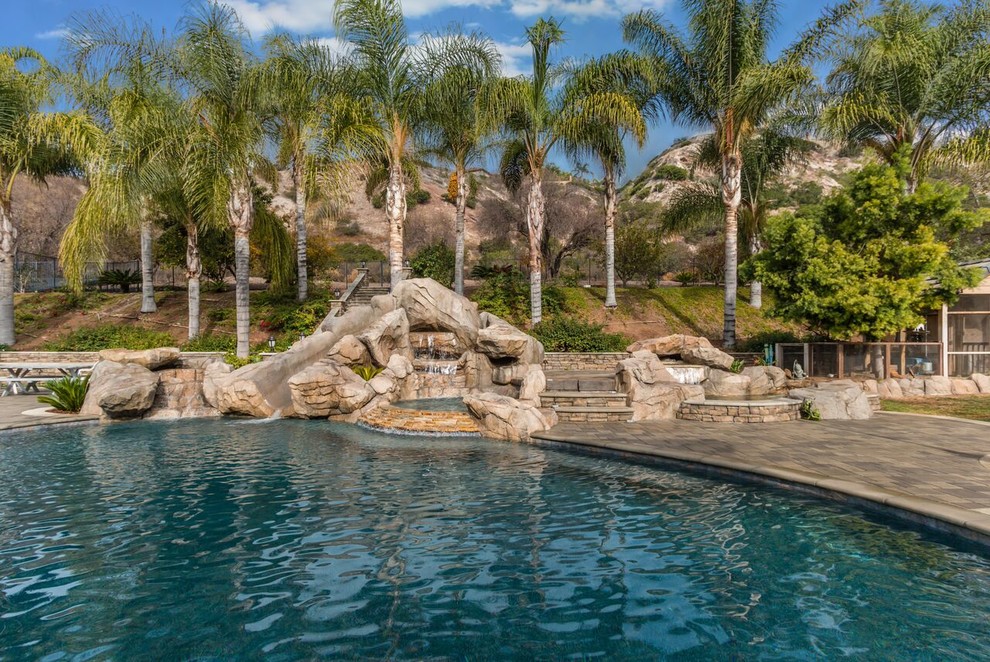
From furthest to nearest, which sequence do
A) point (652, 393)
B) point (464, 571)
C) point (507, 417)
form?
1. point (652, 393)
2. point (507, 417)
3. point (464, 571)

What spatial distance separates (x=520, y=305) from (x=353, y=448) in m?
16.5

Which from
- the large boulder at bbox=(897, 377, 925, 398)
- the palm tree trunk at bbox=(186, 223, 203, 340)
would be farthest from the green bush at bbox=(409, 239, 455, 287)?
the large boulder at bbox=(897, 377, 925, 398)

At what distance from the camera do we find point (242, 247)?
20109 millimetres

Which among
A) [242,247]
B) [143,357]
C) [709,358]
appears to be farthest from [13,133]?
[709,358]

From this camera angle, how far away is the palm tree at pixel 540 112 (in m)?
21.6

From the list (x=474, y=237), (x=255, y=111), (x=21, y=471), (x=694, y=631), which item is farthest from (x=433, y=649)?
(x=474, y=237)

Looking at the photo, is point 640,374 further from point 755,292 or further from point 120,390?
point 755,292

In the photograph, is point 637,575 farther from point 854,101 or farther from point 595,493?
point 854,101

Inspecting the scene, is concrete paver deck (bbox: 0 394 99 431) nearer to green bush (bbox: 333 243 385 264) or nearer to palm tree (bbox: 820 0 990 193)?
palm tree (bbox: 820 0 990 193)

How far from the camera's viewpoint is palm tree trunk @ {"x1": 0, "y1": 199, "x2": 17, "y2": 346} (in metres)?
22.2

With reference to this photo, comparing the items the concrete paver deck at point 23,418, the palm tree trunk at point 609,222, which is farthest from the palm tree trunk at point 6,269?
the palm tree trunk at point 609,222

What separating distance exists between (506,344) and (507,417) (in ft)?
20.0

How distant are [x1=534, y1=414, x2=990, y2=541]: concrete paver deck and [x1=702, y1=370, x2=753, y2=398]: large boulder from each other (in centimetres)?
340

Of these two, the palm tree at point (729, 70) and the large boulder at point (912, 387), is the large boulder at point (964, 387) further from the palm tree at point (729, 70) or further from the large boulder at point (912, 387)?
the palm tree at point (729, 70)
